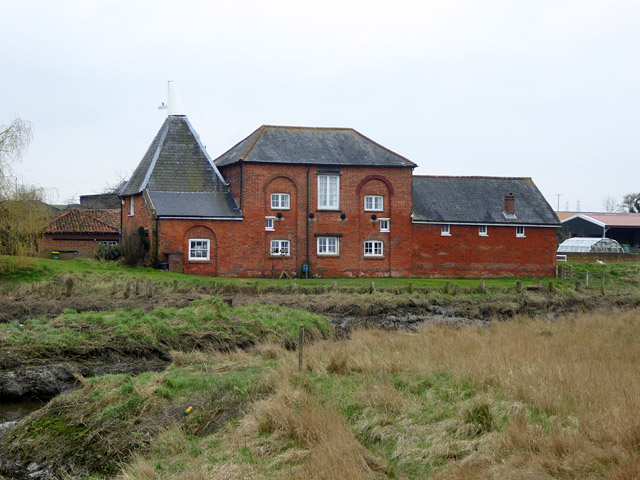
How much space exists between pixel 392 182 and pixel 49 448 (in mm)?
34093

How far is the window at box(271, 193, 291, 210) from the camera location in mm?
41719

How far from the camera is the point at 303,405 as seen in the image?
36.6ft

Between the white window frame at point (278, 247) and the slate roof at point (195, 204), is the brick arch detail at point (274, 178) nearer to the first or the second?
the slate roof at point (195, 204)

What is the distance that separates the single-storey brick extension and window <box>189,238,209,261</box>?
0.19 ft

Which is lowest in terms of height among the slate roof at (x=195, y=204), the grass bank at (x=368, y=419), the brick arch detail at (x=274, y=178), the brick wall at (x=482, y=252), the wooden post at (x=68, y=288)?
the grass bank at (x=368, y=419)

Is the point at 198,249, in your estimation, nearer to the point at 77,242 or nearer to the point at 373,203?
the point at 373,203

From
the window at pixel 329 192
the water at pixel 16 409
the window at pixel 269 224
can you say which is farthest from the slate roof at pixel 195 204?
the water at pixel 16 409

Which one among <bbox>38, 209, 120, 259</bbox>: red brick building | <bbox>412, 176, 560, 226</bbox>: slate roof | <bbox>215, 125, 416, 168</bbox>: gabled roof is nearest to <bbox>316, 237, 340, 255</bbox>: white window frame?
<bbox>215, 125, 416, 168</bbox>: gabled roof

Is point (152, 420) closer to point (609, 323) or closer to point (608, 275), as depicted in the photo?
point (609, 323)

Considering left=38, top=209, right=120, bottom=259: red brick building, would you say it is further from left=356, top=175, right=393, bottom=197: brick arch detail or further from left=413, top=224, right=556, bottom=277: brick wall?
left=413, top=224, right=556, bottom=277: brick wall

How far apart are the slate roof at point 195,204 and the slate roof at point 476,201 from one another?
1108 centimetres

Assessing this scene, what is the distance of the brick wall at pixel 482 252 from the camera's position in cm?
4425

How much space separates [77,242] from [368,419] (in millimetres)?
46849

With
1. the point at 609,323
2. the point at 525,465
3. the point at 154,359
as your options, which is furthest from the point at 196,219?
the point at 525,465
